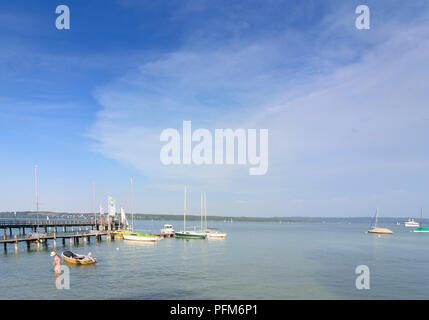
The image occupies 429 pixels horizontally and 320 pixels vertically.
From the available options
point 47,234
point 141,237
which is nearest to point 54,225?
point 47,234

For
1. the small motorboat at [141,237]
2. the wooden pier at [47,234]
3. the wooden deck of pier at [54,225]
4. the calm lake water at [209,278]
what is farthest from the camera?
the wooden deck of pier at [54,225]

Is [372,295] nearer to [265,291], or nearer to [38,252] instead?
[265,291]

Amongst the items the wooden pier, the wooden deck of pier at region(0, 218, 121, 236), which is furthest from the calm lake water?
the wooden deck of pier at region(0, 218, 121, 236)

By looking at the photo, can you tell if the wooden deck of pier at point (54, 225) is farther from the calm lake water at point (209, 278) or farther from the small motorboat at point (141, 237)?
the calm lake water at point (209, 278)

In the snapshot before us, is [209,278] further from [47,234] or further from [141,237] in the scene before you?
[47,234]

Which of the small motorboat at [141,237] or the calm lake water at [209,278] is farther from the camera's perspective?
the small motorboat at [141,237]

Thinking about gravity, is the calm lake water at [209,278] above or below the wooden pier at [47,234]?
above

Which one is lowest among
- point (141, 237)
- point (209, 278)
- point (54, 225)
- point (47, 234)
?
point (47, 234)

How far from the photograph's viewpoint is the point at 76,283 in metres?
33.5

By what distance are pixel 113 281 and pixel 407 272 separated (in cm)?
4003

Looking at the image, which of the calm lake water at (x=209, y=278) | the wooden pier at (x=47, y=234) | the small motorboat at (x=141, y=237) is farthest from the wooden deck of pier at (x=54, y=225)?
the calm lake water at (x=209, y=278)

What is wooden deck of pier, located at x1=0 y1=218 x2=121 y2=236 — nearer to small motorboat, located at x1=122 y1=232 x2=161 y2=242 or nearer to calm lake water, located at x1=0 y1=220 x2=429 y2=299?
small motorboat, located at x1=122 y1=232 x2=161 y2=242

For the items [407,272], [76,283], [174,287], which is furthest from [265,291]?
[407,272]
